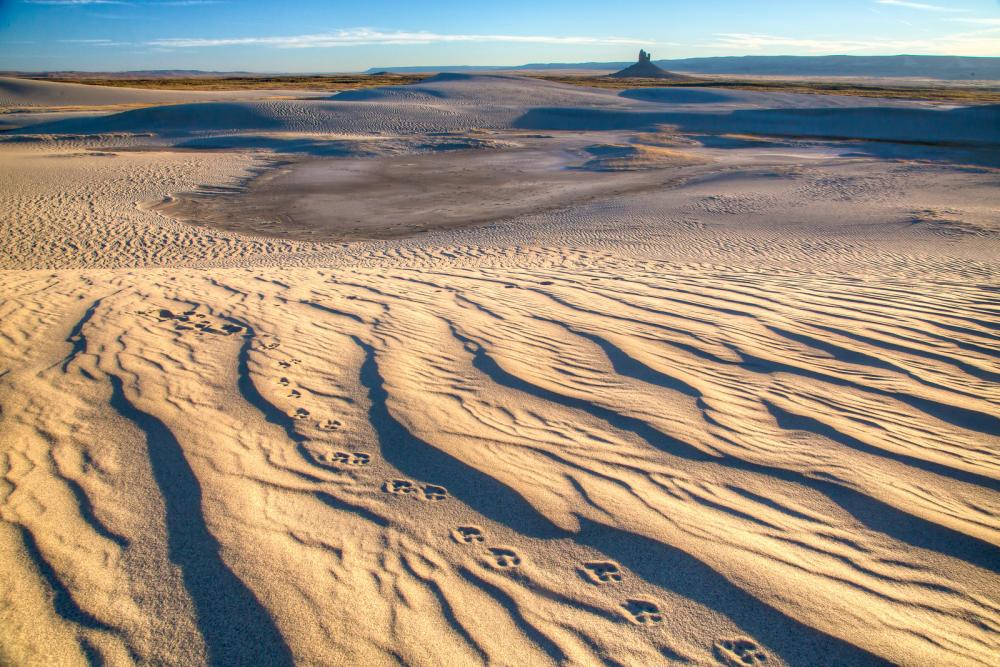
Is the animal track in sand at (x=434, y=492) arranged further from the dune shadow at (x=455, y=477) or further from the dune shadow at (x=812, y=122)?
the dune shadow at (x=812, y=122)

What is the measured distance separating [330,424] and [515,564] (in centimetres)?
132

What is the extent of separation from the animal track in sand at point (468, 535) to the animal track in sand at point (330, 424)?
991 millimetres

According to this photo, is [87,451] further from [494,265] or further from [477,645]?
[494,265]

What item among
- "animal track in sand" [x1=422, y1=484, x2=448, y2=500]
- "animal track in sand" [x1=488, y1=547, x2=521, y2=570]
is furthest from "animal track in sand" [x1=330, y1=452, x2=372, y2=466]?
"animal track in sand" [x1=488, y1=547, x2=521, y2=570]

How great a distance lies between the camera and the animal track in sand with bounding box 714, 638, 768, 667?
1.79m

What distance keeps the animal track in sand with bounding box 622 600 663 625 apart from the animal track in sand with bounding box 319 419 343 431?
1.63 meters

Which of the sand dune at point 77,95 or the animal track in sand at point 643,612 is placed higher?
the sand dune at point 77,95

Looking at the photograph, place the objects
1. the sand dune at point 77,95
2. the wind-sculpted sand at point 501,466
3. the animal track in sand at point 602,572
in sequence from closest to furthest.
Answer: the wind-sculpted sand at point 501,466 → the animal track in sand at point 602,572 → the sand dune at point 77,95

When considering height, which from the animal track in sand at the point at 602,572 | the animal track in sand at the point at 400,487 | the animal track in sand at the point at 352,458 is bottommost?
the animal track in sand at the point at 602,572

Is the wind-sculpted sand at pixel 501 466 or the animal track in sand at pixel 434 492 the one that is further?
the animal track in sand at pixel 434 492

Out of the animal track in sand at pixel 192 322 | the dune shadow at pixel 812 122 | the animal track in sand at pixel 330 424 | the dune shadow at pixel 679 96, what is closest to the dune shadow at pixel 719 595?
the animal track in sand at pixel 330 424

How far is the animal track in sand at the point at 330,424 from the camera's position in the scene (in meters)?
3.08

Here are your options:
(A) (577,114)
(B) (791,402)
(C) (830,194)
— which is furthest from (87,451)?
(A) (577,114)

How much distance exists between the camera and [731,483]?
8.57 ft
